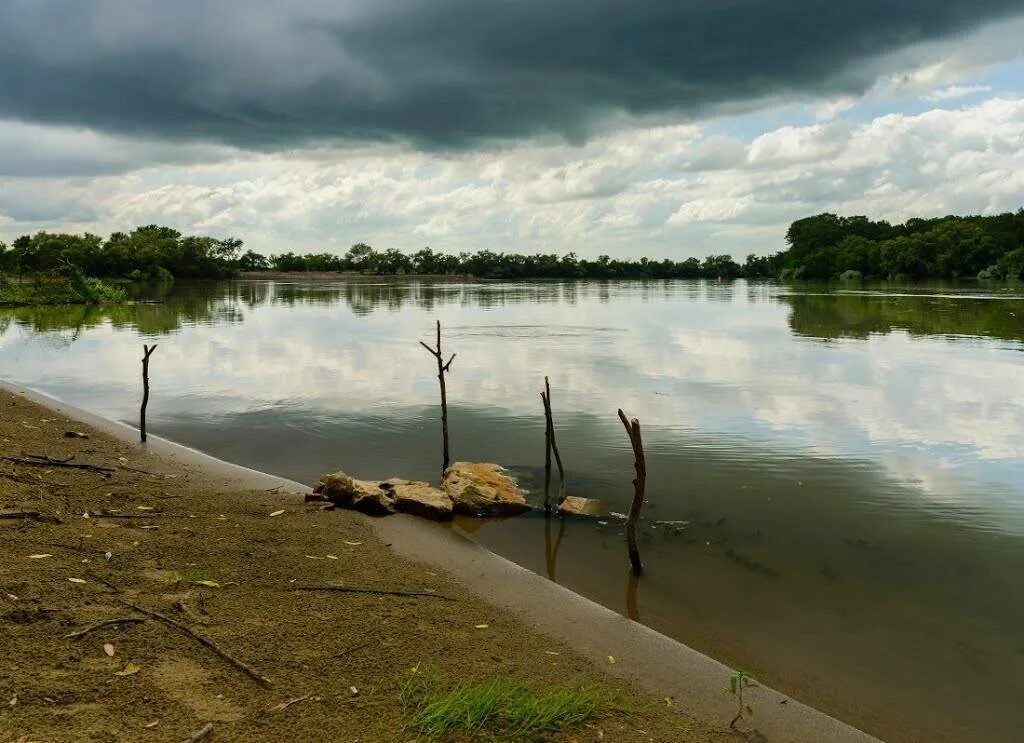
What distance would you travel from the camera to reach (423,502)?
43.1 ft

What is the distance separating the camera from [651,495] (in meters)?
15.0

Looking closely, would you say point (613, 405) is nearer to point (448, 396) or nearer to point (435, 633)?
point (448, 396)

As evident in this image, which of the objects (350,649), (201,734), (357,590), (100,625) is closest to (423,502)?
(357,590)

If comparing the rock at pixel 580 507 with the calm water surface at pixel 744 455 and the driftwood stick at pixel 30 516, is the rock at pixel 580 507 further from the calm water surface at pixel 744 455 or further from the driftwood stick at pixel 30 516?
the driftwood stick at pixel 30 516

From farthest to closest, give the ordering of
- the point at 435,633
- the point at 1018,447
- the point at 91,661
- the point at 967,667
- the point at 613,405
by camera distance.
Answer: the point at 613,405 → the point at 1018,447 → the point at 967,667 → the point at 435,633 → the point at 91,661

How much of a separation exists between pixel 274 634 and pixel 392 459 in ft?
35.1

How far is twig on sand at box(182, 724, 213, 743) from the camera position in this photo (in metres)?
5.28

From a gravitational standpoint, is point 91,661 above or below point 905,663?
above

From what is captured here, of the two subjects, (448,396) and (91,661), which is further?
(448,396)

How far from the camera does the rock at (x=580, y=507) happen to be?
1379 centimetres

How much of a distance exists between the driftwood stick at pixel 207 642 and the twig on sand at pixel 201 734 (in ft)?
2.45

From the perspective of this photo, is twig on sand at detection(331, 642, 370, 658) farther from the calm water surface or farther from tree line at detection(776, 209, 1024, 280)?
tree line at detection(776, 209, 1024, 280)

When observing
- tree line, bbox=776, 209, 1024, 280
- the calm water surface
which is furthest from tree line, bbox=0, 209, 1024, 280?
the calm water surface

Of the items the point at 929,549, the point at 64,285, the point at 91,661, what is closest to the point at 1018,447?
the point at 929,549
